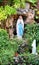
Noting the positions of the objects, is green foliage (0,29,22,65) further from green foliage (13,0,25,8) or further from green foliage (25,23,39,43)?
green foliage (13,0,25,8)

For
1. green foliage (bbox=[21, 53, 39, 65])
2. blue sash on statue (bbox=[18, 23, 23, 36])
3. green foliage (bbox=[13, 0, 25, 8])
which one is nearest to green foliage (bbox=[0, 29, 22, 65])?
green foliage (bbox=[21, 53, 39, 65])

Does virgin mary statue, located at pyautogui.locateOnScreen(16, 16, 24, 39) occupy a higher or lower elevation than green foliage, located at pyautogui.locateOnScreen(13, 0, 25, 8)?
lower

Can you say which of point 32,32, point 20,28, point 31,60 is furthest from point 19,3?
point 31,60

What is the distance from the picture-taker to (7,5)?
358 inches

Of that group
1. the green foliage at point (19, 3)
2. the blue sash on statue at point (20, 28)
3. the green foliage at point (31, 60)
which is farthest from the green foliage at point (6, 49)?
the green foliage at point (19, 3)

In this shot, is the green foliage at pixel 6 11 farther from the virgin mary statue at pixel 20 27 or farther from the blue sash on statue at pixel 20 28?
the blue sash on statue at pixel 20 28

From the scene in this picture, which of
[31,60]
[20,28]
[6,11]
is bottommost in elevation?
[31,60]

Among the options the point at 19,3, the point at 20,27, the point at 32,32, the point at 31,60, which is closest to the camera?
the point at 31,60

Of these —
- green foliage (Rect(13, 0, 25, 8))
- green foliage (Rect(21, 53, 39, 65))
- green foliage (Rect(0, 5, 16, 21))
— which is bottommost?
green foliage (Rect(21, 53, 39, 65))

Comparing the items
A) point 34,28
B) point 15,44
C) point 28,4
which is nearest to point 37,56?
point 15,44

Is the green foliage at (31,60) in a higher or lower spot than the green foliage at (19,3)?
lower

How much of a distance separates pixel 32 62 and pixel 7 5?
92.9 inches

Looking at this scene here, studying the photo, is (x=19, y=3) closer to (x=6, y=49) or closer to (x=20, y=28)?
(x=20, y=28)

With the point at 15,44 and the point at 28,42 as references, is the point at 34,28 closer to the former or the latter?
the point at 28,42
